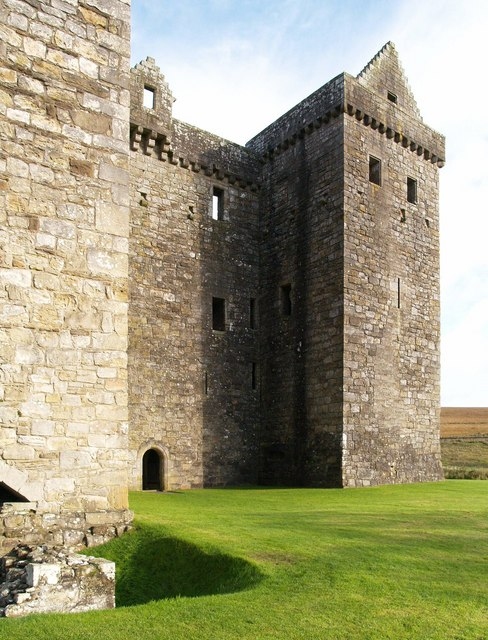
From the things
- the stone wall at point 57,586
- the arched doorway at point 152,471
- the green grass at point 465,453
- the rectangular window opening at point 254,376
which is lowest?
the green grass at point 465,453

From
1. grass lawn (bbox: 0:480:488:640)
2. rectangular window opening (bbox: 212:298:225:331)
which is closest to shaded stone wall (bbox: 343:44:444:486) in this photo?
rectangular window opening (bbox: 212:298:225:331)

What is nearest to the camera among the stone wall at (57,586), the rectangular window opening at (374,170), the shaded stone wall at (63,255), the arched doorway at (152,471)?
the stone wall at (57,586)

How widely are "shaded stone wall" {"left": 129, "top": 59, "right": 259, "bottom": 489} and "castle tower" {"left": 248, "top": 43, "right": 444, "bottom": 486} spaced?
81cm

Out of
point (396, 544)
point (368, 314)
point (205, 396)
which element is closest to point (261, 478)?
point (205, 396)

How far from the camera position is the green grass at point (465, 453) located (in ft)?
84.1

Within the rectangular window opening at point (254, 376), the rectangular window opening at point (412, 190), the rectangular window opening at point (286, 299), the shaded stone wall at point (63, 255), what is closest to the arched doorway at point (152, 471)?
the rectangular window opening at point (254, 376)

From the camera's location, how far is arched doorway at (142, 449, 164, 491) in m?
16.1

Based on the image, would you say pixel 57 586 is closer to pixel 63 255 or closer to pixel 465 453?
pixel 63 255

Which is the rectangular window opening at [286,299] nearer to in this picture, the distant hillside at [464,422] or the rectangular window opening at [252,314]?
the rectangular window opening at [252,314]

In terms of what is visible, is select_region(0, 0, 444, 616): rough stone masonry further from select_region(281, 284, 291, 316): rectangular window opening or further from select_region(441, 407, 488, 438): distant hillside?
select_region(441, 407, 488, 438): distant hillside

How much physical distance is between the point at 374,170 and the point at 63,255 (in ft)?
38.9

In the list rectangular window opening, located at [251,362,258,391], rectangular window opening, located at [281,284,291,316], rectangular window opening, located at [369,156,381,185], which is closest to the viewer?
rectangular window opening, located at [369,156,381,185]

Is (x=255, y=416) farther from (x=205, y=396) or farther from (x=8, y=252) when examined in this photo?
(x=8, y=252)

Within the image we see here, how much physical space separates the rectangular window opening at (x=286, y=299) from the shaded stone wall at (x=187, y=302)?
1006 mm
